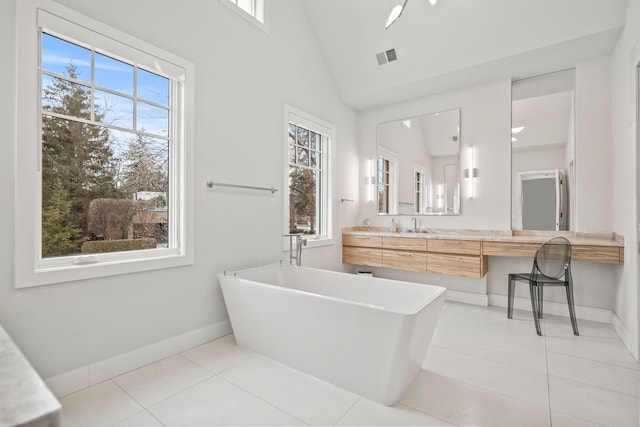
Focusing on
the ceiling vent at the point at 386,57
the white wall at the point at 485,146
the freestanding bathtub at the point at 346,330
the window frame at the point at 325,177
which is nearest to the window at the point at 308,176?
the window frame at the point at 325,177

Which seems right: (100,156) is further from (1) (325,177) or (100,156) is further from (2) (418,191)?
(2) (418,191)

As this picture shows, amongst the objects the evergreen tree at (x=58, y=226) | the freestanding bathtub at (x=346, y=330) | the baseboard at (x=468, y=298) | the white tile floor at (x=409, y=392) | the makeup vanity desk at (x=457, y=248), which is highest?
the evergreen tree at (x=58, y=226)

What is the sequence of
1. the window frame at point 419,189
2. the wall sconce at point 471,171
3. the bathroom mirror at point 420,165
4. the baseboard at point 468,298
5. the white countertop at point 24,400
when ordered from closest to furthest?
the white countertop at point 24,400 < the baseboard at point 468,298 < the wall sconce at point 471,171 < the bathroom mirror at point 420,165 < the window frame at point 419,189

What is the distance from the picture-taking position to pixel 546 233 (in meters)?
3.47

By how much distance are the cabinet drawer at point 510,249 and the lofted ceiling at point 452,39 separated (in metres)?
1.90

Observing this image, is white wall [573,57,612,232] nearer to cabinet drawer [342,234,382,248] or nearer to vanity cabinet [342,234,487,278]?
vanity cabinet [342,234,487,278]

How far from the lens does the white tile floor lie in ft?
5.49

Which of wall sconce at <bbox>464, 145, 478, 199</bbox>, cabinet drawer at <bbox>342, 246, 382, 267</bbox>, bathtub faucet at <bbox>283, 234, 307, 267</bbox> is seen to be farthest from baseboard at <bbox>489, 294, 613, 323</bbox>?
bathtub faucet at <bbox>283, 234, 307, 267</bbox>

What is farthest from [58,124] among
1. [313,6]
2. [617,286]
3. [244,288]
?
[617,286]

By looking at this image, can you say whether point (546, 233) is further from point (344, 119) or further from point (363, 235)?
point (344, 119)

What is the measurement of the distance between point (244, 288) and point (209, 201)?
32.7 inches

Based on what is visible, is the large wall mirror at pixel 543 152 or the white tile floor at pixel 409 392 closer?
the white tile floor at pixel 409 392

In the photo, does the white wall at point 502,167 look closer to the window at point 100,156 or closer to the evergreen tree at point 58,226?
the window at point 100,156

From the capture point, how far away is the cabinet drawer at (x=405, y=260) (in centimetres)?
376
